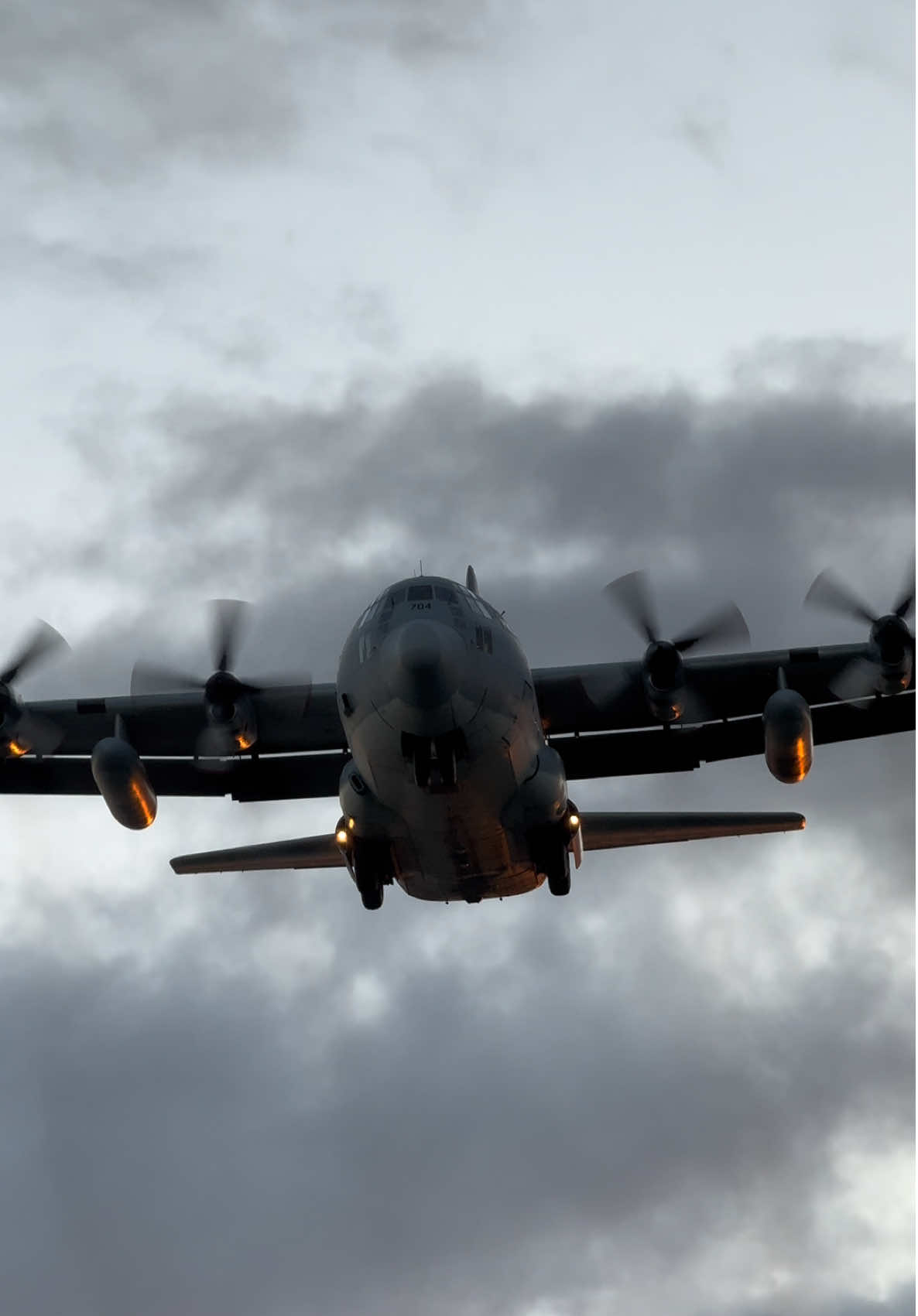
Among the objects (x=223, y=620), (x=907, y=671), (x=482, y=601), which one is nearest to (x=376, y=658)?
(x=482, y=601)

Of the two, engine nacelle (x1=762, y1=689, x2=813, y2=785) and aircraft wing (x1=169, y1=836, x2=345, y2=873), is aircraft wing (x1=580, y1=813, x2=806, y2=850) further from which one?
aircraft wing (x1=169, y1=836, x2=345, y2=873)

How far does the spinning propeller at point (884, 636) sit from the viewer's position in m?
26.2

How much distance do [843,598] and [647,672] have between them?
370 cm

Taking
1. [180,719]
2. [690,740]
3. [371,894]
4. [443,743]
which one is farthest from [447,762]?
[690,740]

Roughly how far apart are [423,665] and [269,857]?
6261 mm

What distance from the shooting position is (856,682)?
88.8ft

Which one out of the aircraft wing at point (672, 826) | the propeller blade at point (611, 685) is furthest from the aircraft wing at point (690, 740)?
the aircraft wing at point (672, 826)

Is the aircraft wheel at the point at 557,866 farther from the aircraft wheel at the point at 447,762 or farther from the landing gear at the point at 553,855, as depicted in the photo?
the aircraft wheel at the point at 447,762

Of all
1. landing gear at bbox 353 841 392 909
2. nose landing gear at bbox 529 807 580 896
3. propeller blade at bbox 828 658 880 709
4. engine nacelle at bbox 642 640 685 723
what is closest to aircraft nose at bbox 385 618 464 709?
landing gear at bbox 353 841 392 909

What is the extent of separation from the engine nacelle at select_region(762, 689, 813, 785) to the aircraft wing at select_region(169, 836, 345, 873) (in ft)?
23.6

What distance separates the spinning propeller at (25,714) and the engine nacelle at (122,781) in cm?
303

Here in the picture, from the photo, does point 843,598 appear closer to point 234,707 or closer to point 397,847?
point 397,847

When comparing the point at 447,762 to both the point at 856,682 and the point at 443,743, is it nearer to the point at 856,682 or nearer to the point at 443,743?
the point at 443,743

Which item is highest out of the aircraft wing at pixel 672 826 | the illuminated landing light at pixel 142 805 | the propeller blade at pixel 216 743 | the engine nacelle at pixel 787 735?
the propeller blade at pixel 216 743
